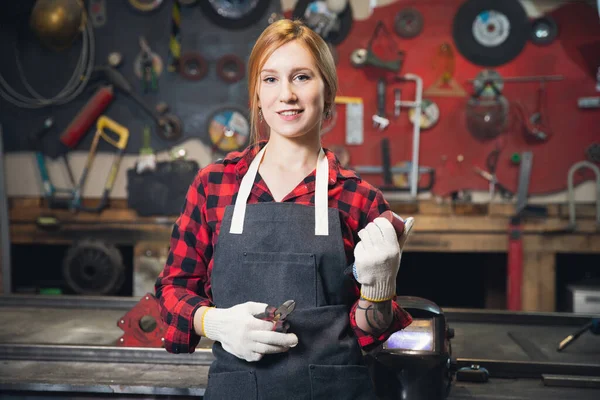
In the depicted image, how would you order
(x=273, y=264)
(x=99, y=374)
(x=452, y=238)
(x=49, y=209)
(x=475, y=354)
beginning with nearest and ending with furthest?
(x=273, y=264) → (x=99, y=374) → (x=475, y=354) → (x=452, y=238) → (x=49, y=209)

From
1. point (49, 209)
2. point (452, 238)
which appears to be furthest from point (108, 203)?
point (452, 238)

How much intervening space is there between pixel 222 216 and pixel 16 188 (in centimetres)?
401

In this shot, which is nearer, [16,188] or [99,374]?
[99,374]

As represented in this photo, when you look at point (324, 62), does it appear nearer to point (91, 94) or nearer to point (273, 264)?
point (273, 264)

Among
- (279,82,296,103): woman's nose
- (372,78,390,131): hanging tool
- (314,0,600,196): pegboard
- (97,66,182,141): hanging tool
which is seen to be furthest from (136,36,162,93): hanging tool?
(279,82,296,103): woman's nose

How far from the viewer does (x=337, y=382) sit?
1.26 metres

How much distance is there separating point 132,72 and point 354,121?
5.66 feet

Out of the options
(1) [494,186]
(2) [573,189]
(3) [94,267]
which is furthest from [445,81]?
(3) [94,267]

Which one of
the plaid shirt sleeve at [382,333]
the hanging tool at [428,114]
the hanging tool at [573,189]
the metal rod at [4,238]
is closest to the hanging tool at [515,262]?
the hanging tool at [573,189]

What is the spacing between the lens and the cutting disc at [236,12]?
4582mm

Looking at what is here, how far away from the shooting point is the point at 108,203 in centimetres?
468

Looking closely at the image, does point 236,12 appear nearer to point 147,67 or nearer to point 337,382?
point 147,67

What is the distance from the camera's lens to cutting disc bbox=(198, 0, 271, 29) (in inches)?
180

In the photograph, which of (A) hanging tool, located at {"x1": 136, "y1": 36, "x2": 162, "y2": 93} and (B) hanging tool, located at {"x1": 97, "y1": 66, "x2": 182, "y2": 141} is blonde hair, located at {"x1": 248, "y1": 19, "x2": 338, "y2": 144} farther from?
(A) hanging tool, located at {"x1": 136, "y1": 36, "x2": 162, "y2": 93}
